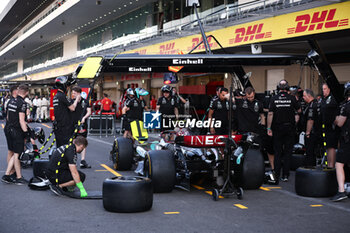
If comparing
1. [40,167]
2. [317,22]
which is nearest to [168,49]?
[317,22]

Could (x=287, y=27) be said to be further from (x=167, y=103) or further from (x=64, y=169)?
(x=64, y=169)

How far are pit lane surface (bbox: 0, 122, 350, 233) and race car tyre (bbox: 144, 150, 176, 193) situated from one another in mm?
154

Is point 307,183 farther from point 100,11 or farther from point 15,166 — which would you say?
point 100,11

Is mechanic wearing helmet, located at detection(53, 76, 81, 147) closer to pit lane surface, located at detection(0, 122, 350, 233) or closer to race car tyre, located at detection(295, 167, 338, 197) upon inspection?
pit lane surface, located at detection(0, 122, 350, 233)

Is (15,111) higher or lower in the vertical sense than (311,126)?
higher

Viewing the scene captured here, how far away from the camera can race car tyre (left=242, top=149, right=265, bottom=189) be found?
7918mm

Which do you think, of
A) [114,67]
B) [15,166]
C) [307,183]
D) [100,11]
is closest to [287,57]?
[307,183]

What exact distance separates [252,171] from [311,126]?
2.07 meters

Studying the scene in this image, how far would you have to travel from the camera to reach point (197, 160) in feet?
25.2

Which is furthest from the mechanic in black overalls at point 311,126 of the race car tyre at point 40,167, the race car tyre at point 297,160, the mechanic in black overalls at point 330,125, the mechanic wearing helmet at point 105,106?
the mechanic wearing helmet at point 105,106

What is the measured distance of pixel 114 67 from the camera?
802cm

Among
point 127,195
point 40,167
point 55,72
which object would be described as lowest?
point 127,195

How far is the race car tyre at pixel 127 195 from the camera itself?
6.14m

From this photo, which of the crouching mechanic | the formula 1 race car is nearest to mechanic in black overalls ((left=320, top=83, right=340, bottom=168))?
the formula 1 race car
